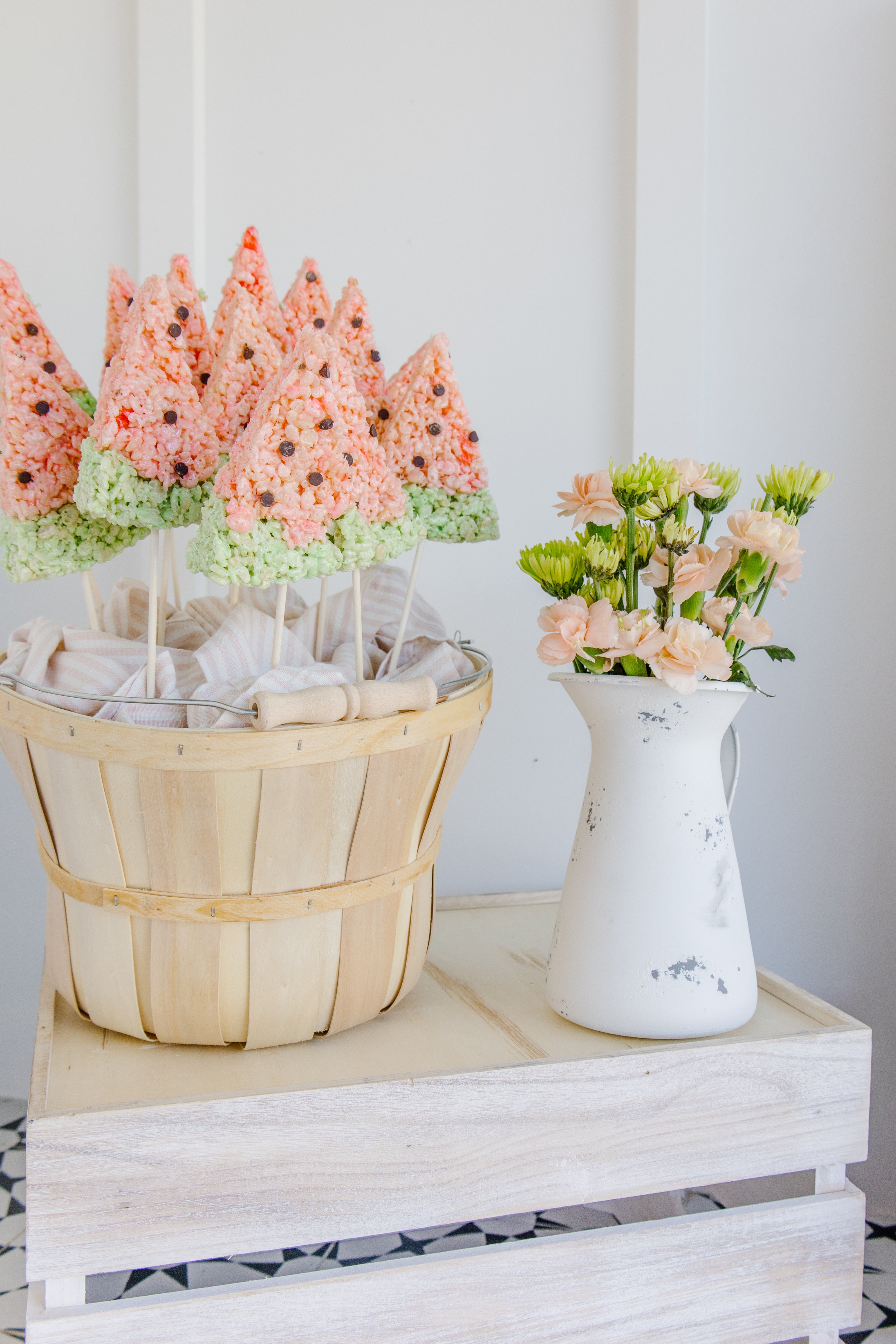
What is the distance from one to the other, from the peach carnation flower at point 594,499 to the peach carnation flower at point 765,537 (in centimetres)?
8

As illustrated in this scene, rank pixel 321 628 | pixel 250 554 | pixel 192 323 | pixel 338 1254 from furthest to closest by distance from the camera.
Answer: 1. pixel 338 1254
2. pixel 321 628
3. pixel 192 323
4. pixel 250 554

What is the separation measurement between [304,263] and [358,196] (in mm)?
410

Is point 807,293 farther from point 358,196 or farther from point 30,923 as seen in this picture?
point 30,923

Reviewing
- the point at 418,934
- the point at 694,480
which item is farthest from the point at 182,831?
the point at 694,480

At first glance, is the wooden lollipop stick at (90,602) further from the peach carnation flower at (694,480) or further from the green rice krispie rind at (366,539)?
the peach carnation flower at (694,480)

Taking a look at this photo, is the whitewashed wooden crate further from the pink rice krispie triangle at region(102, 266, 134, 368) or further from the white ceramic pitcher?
the pink rice krispie triangle at region(102, 266, 134, 368)

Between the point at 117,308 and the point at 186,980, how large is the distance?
1.74 feet

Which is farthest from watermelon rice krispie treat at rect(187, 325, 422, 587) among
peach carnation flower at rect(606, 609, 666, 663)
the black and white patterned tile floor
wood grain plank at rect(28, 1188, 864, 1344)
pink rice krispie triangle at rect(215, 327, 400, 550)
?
the black and white patterned tile floor

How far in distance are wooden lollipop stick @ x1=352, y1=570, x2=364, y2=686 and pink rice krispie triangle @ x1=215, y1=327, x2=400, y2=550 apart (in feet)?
0.26

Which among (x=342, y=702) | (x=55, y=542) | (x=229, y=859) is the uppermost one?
(x=55, y=542)

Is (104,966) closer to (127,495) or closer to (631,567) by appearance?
(127,495)

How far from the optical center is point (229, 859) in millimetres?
697

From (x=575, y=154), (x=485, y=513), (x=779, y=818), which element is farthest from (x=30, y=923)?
(x=575, y=154)

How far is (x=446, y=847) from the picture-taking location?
128 centimetres
